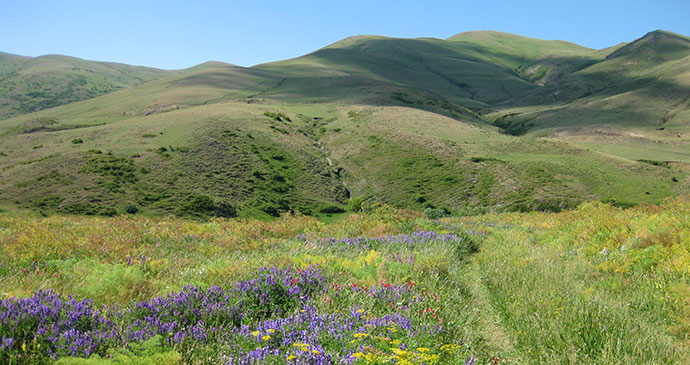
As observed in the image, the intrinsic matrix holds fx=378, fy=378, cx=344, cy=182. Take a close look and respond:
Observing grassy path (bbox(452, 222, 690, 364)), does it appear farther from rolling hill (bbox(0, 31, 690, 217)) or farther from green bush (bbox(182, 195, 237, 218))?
rolling hill (bbox(0, 31, 690, 217))

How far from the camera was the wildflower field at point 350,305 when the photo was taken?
3.40 meters

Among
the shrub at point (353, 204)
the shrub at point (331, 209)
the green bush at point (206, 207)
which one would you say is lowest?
the shrub at point (331, 209)

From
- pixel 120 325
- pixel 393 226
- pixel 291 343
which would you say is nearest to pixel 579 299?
pixel 291 343

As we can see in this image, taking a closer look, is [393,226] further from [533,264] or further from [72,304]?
[72,304]

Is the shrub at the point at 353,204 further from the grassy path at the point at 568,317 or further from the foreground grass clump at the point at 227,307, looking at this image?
the grassy path at the point at 568,317

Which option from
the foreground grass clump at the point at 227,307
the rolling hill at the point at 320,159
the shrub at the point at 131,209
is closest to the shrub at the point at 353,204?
the rolling hill at the point at 320,159

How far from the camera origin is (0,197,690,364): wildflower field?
134 inches

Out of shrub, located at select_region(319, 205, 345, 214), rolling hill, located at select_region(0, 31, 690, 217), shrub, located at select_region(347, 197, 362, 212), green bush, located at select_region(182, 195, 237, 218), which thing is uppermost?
rolling hill, located at select_region(0, 31, 690, 217)

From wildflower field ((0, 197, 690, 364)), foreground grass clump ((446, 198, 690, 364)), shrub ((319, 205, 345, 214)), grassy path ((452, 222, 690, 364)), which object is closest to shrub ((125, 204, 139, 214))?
shrub ((319, 205, 345, 214))

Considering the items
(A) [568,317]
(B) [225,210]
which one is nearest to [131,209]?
(B) [225,210]

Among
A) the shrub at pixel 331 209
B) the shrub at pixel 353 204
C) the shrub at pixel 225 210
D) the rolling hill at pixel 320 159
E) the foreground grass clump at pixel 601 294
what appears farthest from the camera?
the shrub at pixel 353 204

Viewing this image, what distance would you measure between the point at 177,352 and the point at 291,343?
1.00 meters

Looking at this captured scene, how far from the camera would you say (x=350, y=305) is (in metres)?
4.74

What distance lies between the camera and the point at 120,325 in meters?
3.54
